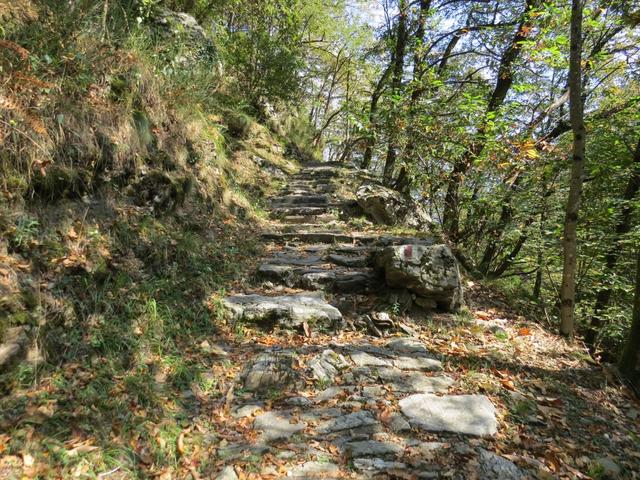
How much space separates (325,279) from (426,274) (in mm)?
1333

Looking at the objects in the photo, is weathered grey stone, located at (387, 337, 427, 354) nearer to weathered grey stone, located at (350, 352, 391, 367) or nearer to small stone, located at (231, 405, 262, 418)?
weathered grey stone, located at (350, 352, 391, 367)

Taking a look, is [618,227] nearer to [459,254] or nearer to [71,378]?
[459,254]

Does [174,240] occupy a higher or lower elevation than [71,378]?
higher

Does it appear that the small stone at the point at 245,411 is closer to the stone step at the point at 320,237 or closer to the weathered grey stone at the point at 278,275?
the weathered grey stone at the point at 278,275

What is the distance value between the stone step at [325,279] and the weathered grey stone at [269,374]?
1611 millimetres

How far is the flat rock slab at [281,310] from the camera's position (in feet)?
12.8

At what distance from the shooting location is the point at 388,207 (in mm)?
7762

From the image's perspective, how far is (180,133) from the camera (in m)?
5.06

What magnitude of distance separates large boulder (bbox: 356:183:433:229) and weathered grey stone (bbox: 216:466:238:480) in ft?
19.9

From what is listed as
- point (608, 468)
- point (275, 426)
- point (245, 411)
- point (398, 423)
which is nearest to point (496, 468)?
point (398, 423)

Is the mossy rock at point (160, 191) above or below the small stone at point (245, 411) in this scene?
above

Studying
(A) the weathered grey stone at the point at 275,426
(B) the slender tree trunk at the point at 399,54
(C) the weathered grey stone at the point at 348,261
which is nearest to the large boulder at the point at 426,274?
(C) the weathered grey stone at the point at 348,261

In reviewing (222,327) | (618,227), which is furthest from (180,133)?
(618,227)

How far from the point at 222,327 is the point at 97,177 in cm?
197
